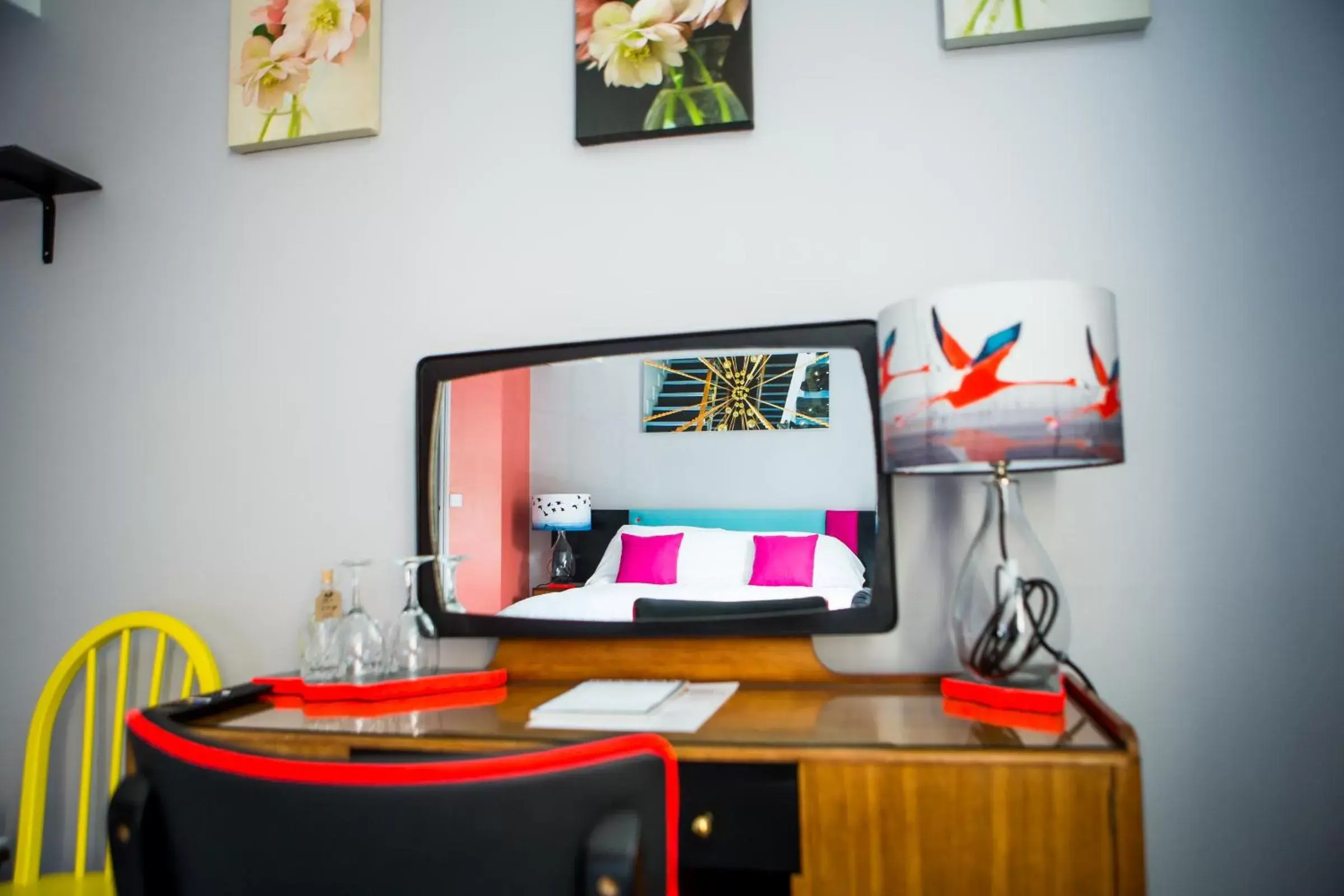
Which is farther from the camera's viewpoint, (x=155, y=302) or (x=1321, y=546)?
(x=155, y=302)

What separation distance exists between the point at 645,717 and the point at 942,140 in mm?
1205

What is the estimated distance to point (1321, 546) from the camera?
1399 millimetres

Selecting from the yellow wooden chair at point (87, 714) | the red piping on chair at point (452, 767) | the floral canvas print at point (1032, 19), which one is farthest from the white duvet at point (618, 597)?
the floral canvas print at point (1032, 19)

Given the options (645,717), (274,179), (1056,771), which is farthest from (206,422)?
(1056,771)

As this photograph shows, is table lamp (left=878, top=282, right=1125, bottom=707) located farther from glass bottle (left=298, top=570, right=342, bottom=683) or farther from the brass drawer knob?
glass bottle (left=298, top=570, right=342, bottom=683)

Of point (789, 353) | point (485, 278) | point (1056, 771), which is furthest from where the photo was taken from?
point (485, 278)

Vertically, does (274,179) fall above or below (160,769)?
above

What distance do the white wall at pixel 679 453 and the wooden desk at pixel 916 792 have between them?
45cm

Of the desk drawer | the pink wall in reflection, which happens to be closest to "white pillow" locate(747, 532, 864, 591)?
the desk drawer

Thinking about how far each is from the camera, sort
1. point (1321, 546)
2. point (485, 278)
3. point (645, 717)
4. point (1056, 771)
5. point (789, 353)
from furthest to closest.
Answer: point (485, 278)
point (789, 353)
point (1321, 546)
point (645, 717)
point (1056, 771)

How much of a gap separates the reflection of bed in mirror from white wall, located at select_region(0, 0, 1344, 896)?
0.44 feet

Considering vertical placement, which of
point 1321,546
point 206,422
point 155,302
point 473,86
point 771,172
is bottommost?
point 1321,546

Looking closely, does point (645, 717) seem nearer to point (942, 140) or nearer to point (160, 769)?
point (160, 769)

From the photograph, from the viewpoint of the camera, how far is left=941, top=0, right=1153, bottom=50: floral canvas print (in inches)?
58.4
